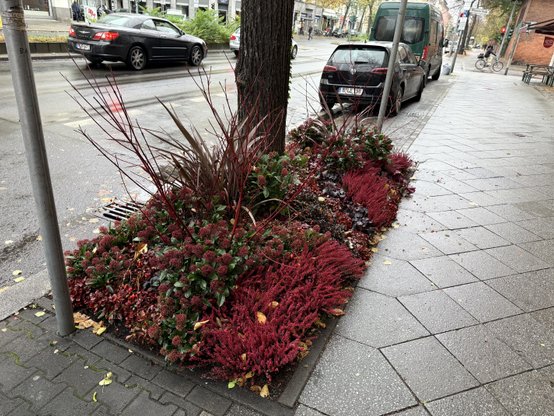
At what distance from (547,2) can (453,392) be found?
41414 millimetres

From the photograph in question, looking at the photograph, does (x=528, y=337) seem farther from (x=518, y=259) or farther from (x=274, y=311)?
(x=274, y=311)

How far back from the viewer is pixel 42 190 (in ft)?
6.91

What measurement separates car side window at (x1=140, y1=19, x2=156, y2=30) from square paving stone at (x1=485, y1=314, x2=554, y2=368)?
14023mm

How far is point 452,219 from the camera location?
458 centimetres

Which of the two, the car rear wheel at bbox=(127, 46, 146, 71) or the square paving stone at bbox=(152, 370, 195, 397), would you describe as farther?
the car rear wheel at bbox=(127, 46, 146, 71)

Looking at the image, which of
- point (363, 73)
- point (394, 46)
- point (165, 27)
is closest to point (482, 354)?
point (394, 46)

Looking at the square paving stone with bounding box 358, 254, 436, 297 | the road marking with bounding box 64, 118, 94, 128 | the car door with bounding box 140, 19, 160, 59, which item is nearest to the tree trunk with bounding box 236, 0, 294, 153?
the square paving stone with bounding box 358, 254, 436, 297

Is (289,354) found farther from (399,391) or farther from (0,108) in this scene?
(0,108)

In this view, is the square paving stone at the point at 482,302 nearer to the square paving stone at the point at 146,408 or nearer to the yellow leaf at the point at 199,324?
the yellow leaf at the point at 199,324

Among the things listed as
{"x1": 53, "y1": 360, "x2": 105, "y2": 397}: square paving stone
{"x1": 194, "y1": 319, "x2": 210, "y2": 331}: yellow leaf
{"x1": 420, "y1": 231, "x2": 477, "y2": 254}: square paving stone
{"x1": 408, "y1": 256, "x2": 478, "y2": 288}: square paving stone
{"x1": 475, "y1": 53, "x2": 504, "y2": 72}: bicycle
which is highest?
{"x1": 475, "y1": 53, "x2": 504, "y2": 72}: bicycle

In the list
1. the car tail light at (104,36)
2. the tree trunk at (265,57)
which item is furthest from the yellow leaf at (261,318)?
the car tail light at (104,36)

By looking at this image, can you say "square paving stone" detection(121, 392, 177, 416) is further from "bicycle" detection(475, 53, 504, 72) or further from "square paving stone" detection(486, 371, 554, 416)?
"bicycle" detection(475, 53, 504, 72)

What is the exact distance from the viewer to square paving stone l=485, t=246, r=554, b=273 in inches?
144

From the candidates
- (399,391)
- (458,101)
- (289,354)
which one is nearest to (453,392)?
(399,391)
